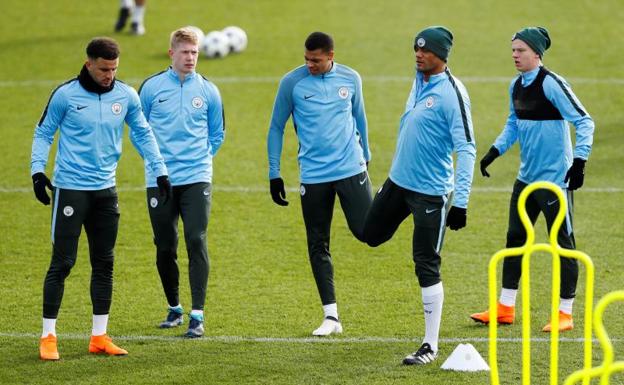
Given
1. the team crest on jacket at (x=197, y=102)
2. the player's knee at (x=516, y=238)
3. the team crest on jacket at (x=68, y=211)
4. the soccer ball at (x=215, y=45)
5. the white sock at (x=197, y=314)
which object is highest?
the soccer ball at (x=215, y=45)

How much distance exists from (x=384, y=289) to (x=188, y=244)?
6.88 feet

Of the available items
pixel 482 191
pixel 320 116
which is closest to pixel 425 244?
pixel 320 116

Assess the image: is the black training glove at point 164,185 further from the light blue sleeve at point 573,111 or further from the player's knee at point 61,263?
the light blue sleeve at point 573,111

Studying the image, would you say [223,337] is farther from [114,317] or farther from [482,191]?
[482,191]

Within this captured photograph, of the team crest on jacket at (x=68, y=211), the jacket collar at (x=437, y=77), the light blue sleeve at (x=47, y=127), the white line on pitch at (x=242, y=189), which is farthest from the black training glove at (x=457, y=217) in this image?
the white line on pitch at (x=242, y=189)

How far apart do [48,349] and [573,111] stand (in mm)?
4326

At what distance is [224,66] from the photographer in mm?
20516

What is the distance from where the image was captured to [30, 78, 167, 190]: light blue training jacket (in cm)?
849

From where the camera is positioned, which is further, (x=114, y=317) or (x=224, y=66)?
(x=224, y=66)

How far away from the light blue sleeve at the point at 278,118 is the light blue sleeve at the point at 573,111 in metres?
2.00

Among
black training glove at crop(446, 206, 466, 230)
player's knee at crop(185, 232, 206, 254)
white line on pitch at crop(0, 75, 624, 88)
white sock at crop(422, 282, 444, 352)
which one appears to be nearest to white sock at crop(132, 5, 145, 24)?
white line on pitch at crop(0, 75, 624, 88)

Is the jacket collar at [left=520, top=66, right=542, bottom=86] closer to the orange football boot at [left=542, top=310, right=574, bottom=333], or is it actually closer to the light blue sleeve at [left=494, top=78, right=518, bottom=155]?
the light blue sleeve at [left=494, top=78, right=518, bottom=155]

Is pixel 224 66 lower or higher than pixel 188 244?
higher

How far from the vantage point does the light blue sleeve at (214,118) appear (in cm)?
947
